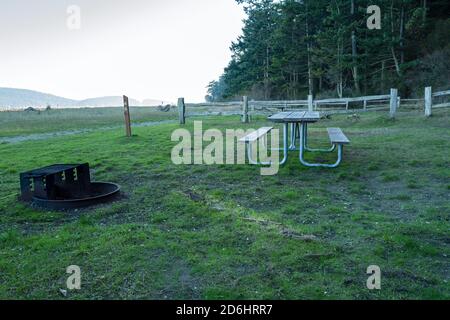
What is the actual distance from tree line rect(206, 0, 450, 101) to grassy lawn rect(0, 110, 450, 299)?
1730 cm

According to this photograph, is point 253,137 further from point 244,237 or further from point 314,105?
point 314,105

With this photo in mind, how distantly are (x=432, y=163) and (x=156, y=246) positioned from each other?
16.6ft

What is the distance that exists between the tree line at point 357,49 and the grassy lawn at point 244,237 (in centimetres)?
1730

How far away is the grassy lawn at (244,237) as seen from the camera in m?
2.39

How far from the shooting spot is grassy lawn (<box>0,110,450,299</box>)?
2.39 m

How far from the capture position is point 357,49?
1016 inches

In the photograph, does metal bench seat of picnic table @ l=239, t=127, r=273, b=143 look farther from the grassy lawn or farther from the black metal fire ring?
the black metal fire ring

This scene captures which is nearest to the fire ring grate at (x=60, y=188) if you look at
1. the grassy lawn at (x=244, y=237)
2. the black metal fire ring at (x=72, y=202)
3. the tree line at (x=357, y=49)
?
the black metal fire ring at (x=72, y=202)

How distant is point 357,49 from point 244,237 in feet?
85.1

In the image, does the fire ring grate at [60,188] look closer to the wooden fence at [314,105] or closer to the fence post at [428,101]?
the wooden fence at [314,105]

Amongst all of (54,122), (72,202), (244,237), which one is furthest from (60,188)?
(54,122)

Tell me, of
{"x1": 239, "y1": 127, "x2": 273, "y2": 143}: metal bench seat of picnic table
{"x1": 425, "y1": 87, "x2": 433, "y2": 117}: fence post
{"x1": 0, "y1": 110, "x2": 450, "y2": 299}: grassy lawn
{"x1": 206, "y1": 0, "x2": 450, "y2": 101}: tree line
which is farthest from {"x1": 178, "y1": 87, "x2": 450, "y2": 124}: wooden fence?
{"x1": 239, "y1": 127, "x2": 273, "y2": 143}: metal bench seat of picnic table
